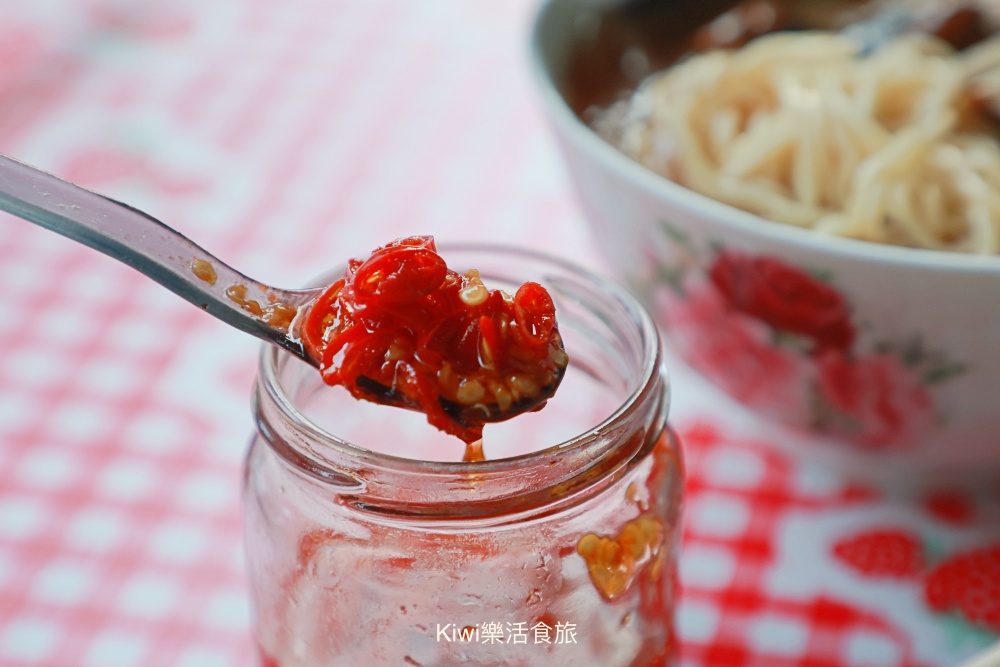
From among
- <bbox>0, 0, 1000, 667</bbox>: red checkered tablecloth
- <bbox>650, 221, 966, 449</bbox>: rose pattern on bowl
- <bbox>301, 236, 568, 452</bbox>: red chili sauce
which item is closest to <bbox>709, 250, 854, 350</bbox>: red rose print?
<bbox>650, 221, 966, 449</bbox>: rose pattern on bowl

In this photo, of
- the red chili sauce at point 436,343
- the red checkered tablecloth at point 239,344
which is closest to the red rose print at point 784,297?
the red checkered tablecloth at point 239,344

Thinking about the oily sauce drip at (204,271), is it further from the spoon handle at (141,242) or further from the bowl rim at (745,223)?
the bowl rim at (745,223)

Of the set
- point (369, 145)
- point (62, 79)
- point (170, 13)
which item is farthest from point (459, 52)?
point (62, 79)

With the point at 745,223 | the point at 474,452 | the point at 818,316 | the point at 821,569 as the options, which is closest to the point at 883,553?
the point at 821,569

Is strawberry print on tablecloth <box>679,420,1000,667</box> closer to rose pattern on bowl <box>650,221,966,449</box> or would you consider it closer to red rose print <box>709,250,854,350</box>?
rose pattern on bowl <box>650,221,966,449</box>

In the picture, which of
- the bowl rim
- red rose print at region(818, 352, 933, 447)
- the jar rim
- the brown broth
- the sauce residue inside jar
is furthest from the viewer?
the brown broth

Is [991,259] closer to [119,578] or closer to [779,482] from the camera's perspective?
[779,482]

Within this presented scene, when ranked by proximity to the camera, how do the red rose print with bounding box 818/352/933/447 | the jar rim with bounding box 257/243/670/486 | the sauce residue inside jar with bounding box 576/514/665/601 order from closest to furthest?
1. the jar rim with bounding box 257/243/670/486
2. the sauce residue inside jar with bounding box 576/514/665/601
3. the red rose print with bounding box 818/352/933/447
